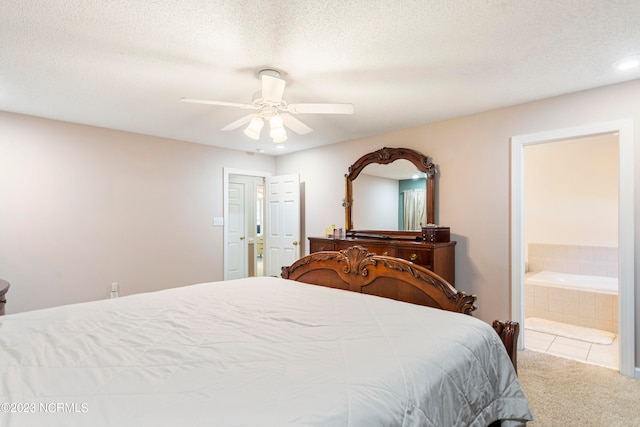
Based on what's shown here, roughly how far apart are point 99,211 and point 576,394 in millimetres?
4808

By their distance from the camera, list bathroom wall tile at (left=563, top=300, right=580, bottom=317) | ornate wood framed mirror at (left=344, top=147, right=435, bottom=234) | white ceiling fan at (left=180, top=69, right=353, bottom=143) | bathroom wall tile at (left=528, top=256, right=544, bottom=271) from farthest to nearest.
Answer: bathroom wall tile at (left=528, top=256, right=544, bottom=271), bathroom wall tile at (left=563, top=300, right=580, bottom=317), ornate wood framed mirror at (left=344, top=147, right=435, bottom=234), white ceiling fan at (left=180, top=69, right=353, bottom=143)

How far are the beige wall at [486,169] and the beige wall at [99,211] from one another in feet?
9.77

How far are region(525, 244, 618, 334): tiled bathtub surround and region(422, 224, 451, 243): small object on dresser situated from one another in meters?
1.71

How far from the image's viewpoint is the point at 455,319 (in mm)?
1614

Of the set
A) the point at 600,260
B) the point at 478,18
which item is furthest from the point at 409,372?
the point at 600,260

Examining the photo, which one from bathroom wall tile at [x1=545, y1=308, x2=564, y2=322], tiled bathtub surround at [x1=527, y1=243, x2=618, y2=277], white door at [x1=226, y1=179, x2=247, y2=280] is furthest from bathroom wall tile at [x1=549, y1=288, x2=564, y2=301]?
white door at [x1=226, y1=179, x2=247, y2=280]

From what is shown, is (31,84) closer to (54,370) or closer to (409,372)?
(54,370)

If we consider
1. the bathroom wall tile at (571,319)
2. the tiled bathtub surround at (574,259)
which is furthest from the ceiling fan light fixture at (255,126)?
the tiled bathtub surround at (574,259)

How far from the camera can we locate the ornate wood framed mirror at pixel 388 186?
3.68 metres

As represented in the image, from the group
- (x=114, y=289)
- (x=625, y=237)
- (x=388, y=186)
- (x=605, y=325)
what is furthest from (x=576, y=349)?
(x=114, y=289)

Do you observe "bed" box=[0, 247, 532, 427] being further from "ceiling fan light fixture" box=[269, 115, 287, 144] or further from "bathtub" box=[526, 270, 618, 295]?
"bathtub" box=[526, 270, 618, 295]

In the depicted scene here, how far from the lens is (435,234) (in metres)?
3.30

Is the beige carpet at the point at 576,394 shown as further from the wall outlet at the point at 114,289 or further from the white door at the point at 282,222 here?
the wall outlet at the point at 114,289

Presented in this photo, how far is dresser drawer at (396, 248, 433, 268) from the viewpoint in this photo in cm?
315
